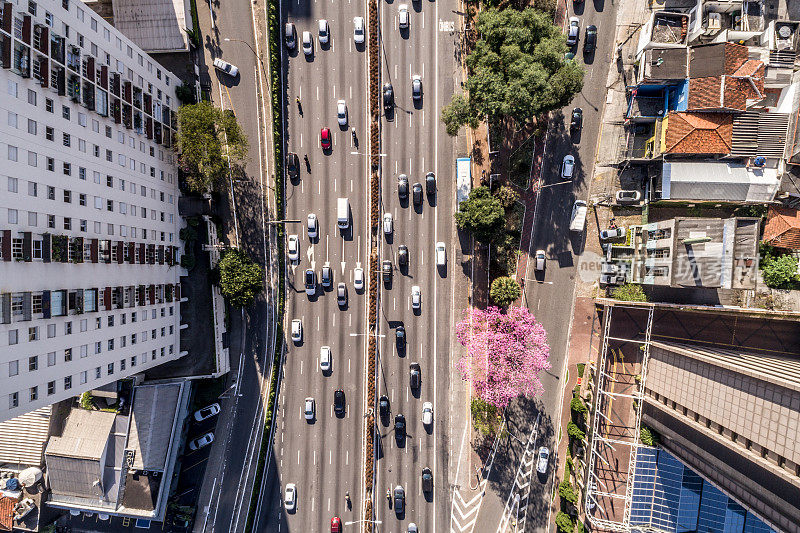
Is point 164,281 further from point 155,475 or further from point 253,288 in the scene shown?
point 155,475

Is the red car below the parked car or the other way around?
the other way around

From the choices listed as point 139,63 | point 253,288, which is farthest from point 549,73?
point 139,63

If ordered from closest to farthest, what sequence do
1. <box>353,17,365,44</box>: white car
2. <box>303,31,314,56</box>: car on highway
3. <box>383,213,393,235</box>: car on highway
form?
<box>353,17,365,44</box>: white car
<box>303,31,314,56</box>: car on highway
<box>383,213,393,235</box>: car on highway

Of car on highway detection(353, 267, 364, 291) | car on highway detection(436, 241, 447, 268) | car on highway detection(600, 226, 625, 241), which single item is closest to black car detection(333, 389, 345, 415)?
car on highway detection(353, 267, 364, 291)

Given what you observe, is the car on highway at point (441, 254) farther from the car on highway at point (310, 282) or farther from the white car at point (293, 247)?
the white car at point (293, 247)

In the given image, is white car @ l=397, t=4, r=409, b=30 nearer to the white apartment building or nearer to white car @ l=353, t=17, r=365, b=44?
white car @ l=353, t=17, r=365, b=44

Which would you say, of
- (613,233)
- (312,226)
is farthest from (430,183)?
(613,233)

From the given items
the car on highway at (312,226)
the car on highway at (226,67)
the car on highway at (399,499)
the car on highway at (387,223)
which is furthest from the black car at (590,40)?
the car on highway at (399,499)
